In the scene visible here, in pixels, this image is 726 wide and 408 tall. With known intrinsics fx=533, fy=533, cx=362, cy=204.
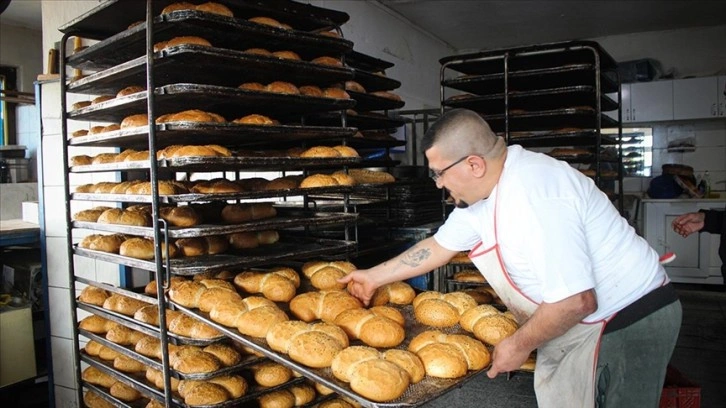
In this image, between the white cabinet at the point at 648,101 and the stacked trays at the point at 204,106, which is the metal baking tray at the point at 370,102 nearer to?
the stacked trays at the point at 204,106

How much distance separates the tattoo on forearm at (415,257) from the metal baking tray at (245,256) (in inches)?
14.4

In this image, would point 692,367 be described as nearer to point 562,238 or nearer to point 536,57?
point 536,57

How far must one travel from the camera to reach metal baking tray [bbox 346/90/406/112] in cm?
379

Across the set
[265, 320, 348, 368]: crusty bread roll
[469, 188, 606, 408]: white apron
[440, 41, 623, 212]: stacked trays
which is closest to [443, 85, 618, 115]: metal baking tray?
[440, 41, 623, 212]: stacked trays

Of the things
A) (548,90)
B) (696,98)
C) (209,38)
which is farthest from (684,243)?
(209,38)

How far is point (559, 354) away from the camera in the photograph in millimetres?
1890

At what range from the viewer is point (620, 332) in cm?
184

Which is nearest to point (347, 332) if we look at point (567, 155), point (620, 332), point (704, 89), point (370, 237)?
point (620, 332)

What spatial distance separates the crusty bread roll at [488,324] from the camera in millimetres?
1831

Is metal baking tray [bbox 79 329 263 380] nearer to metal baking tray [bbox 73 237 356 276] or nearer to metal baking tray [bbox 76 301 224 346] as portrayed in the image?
metal baking tray [bbox 76 301 224 346]

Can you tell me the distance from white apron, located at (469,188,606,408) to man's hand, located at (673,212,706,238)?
126 cm

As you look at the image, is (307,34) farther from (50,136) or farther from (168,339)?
(50,136)

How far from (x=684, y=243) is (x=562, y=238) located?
7247mm

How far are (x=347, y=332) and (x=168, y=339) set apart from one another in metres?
0.74
